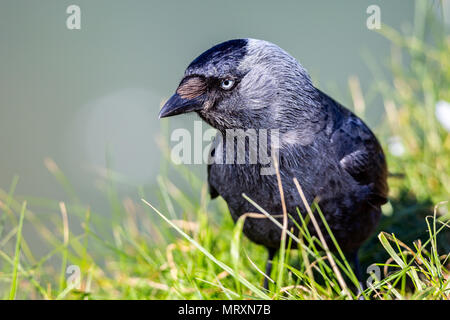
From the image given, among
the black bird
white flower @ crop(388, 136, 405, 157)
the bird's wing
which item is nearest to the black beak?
the black bird

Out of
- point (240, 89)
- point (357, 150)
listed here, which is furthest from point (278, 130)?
point (357, 150)

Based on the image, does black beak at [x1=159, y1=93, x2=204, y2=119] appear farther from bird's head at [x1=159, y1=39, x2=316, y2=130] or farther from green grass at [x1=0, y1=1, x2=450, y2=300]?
green grass at [x1=0, y1=1, x2=450, y2=300]

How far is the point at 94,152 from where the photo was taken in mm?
7184

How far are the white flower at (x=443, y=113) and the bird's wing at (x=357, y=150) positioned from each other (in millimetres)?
1220

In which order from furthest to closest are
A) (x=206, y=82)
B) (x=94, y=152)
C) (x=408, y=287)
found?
1. (x=94, y=152)
2. (x=408, y=287)
3. (x=206, y=82)

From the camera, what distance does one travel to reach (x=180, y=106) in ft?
9.52

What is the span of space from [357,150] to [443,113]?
1.73 meters

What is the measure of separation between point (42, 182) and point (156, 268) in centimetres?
625

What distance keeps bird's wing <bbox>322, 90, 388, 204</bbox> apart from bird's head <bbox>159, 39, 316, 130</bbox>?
256 millimetres

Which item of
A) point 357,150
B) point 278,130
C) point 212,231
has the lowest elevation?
point 212,231

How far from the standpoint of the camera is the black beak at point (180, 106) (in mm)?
2893

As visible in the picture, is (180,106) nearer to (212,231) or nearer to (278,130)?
(278,130)
